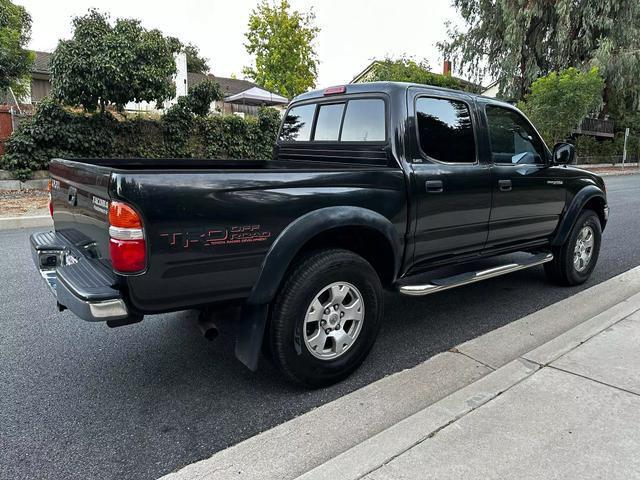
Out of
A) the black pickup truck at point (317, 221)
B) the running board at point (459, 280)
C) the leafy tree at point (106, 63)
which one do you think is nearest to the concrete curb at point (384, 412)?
the black pickup truck at point (317, 221)

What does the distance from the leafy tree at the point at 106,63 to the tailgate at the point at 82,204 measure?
875 cm

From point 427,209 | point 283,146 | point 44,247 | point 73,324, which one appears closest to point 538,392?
point 427,209

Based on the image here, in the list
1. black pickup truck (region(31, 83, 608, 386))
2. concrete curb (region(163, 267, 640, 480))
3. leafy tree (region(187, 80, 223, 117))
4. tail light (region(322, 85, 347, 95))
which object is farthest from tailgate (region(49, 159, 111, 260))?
leafy tree (region(187, 80, 223, 117))

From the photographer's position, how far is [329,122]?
4012 mm

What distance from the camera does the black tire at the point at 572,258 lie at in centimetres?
498

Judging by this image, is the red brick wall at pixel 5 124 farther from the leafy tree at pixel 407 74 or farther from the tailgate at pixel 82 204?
the leafy tree at pixel 407 74

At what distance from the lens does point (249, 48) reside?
31234 millimetres

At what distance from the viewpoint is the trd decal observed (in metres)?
2.38

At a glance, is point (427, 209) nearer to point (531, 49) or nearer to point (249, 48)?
point (531, 49)

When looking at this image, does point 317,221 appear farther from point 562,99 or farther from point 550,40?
point 550,40

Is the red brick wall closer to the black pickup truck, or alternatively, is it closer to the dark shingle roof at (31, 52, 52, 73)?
the black pickup truck

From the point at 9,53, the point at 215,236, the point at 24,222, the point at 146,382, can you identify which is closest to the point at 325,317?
the point at 215,236

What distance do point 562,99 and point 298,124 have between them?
20881mm

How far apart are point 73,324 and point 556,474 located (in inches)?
144
